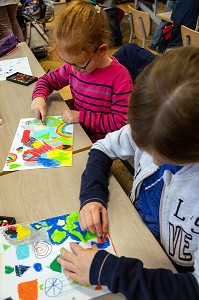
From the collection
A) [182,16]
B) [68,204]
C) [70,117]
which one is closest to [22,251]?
[68,204]

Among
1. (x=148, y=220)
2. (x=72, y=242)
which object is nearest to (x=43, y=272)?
(x=72, y=242)

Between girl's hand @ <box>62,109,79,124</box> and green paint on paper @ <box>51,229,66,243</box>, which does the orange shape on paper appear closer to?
green paint on paper @ <box>51,229,66,243</box>

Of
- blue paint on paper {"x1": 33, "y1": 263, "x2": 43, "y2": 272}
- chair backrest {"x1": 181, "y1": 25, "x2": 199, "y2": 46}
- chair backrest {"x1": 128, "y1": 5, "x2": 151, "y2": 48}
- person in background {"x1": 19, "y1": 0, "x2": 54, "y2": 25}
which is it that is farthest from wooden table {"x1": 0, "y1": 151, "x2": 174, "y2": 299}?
person in background {"x1": 19, "y1": 0, "x2": 54, "y2": 25}

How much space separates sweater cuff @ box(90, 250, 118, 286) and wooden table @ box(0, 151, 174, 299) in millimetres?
40

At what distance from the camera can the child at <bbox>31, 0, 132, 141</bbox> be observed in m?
1.05

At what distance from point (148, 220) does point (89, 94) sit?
596mm

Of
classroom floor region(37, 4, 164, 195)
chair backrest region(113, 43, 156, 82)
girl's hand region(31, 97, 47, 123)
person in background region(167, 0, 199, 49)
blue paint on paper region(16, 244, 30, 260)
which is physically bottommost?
classroom floor region(37, 4, 164, 195)

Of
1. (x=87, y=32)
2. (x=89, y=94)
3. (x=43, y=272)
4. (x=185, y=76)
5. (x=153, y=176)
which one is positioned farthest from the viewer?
(x=89, y=94)

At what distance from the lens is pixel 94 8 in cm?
109

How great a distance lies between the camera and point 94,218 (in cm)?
73

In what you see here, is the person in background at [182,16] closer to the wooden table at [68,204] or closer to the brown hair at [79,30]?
the brown hair at [79,30]

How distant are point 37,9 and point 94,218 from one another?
10.7 ft

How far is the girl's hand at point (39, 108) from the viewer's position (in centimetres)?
115

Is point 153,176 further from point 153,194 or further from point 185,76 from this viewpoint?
point 185,76
